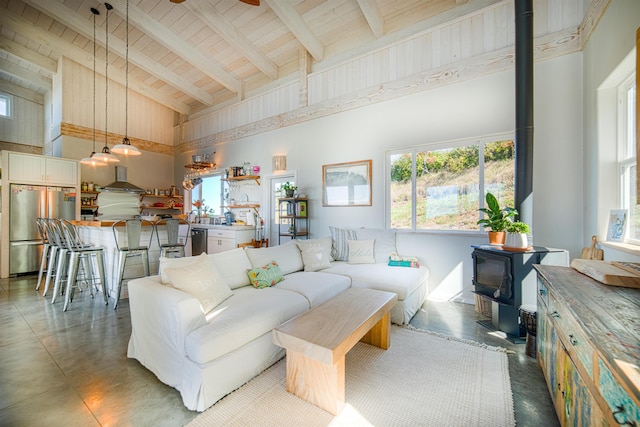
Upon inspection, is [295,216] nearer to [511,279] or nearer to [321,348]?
[511,279]

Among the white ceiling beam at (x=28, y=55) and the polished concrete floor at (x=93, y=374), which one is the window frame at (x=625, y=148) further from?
the white ceiling beam at (x=28, y=55)

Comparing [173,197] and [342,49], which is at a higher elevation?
[342,49]

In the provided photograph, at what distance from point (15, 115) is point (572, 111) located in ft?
37.7

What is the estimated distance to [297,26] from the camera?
430 centimetres

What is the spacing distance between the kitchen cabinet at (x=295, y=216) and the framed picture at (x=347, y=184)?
424 mm

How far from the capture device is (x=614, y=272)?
142 centimetres

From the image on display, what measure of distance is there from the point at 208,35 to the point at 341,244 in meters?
4.66

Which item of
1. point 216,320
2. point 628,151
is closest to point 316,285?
point 216,320

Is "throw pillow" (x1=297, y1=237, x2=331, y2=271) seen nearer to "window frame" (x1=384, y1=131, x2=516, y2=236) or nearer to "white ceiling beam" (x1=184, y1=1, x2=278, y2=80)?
"window frame" (x1=384, y1=131, x2=516, y2=236)

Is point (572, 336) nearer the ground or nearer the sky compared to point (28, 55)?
nearer the ground

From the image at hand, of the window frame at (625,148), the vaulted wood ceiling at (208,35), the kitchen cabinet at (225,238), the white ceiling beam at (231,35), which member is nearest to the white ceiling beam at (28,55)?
the vaulted wood ceiling at (208,35)

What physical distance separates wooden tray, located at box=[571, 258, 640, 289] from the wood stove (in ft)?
2.70

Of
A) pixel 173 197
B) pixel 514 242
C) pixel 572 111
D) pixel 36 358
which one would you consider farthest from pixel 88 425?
pixel 173 197

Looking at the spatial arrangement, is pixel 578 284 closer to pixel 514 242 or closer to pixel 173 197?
pixel 514 242
